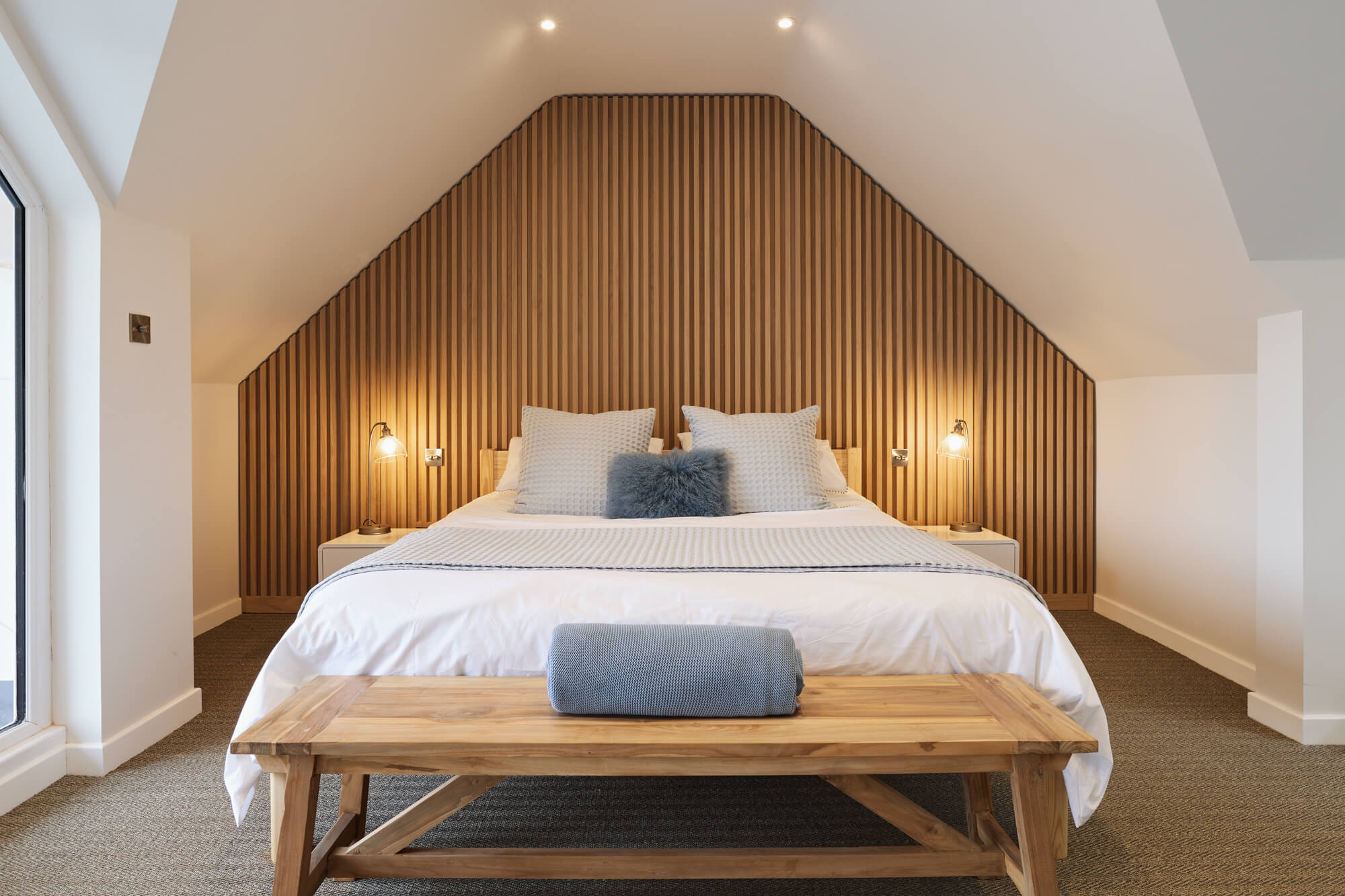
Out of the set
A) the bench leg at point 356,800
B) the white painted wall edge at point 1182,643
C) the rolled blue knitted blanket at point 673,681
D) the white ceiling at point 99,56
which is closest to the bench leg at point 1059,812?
the rolled blue knitted blanket at point 673,681

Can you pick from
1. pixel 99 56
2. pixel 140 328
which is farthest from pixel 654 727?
pixel 99 56

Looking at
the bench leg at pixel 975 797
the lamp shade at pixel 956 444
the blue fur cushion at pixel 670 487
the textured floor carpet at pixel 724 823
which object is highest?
the lamp shade at pixel 956 444

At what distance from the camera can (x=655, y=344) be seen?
4156mm

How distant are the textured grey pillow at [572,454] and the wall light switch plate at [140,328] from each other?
4.55 feet

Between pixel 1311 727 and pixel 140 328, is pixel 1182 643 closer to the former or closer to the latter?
pixel 1311 727

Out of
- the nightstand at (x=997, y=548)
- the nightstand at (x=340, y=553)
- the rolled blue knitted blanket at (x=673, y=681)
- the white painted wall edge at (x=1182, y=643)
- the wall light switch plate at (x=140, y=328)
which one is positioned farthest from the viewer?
the nightstand at (x=997, y=548)

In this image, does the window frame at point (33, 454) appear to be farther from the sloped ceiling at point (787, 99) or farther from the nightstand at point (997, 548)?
the nightstand at point (997, 548)

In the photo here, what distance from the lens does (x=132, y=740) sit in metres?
2.39

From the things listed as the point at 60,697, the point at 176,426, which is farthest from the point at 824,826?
the point at 176,426

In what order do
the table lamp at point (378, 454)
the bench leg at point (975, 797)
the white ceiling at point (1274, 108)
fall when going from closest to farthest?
the bench leg at point (975, 797), the white ceiling at point (1274, 108), the table lamp at point (378, 454)

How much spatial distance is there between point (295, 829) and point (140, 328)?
1750 millimetres

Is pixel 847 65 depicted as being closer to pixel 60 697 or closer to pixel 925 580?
pixel 925 580

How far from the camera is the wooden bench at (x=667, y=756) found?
1402mm

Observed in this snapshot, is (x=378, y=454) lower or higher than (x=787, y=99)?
lower
